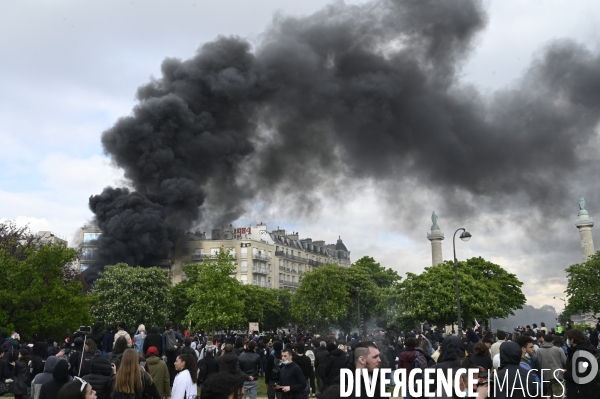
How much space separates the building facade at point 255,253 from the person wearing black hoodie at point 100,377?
63.1m

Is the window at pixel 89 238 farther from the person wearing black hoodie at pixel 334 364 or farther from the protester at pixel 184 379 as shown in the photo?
the protester at pixel 184 379

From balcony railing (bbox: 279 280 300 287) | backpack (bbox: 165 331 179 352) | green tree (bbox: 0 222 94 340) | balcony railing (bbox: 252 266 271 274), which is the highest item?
balcony railing (bbox: 252 266 271 274)

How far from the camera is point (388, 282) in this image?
3295 inches

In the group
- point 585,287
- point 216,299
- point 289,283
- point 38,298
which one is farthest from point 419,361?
point 289,283

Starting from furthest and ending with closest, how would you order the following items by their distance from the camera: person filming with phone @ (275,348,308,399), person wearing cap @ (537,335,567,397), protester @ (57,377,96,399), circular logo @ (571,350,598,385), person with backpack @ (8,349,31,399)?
person with backpack @ (8,349,31,399) → person wearing cap @ (537,335,567,397) → person filming with phone @ (275,348,308,399) → circular logo @ (571,350,598,385) → protester @ (57,377,96,399)

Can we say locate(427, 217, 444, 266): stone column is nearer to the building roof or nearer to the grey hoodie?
the building roof

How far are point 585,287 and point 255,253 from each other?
4362cm

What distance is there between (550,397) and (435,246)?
73634 millimetres

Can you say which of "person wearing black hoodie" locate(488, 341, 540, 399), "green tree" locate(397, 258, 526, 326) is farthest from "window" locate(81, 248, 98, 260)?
"person wearing black hoodie" locate(488, 341, 540, 399)

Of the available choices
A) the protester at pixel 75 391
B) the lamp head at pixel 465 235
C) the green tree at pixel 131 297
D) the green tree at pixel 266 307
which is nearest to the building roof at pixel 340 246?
the green tree at pixel 266 307

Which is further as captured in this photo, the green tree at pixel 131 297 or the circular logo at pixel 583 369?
the green tree at pixel 131 297

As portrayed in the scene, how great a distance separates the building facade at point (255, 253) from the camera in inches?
3049

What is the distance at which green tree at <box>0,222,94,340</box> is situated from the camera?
28922 mm

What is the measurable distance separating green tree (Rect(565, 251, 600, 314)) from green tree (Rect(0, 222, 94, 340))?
2039 inches
